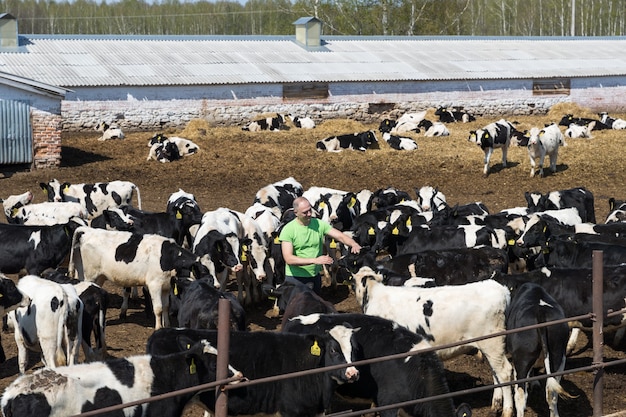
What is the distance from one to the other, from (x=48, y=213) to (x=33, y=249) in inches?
105

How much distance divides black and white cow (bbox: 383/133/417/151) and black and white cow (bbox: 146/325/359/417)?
1950cm

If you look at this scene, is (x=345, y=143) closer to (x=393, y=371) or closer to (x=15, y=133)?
(x=15, y=133)

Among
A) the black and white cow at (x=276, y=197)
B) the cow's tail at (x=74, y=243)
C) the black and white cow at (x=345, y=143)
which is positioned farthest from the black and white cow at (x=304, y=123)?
the cow's tail at (x=74, y=243)

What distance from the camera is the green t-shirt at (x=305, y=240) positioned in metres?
11.1

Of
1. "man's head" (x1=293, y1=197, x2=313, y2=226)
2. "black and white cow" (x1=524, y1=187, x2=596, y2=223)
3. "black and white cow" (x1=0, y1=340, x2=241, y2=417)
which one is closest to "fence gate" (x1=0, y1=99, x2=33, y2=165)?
"black and white cow" (x1=524, y1=187, x2=596, y2=223)

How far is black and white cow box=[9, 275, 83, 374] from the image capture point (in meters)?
10.4

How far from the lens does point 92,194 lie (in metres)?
19.0

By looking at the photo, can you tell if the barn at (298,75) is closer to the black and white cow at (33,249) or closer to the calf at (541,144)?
the calf at (541,144)

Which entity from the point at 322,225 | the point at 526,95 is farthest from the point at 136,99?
the point at 322,225

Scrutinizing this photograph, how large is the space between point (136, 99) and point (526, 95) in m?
16.8

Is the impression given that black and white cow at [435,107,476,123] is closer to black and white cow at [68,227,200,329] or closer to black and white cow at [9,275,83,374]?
black and white cow at [68,227,200,329]

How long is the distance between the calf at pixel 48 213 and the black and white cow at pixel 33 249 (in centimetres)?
225

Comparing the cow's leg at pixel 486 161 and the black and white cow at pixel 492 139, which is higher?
the black and white cow at pixel 492 139

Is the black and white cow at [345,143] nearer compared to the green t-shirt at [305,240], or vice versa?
the green t-shirt at [305,240]
